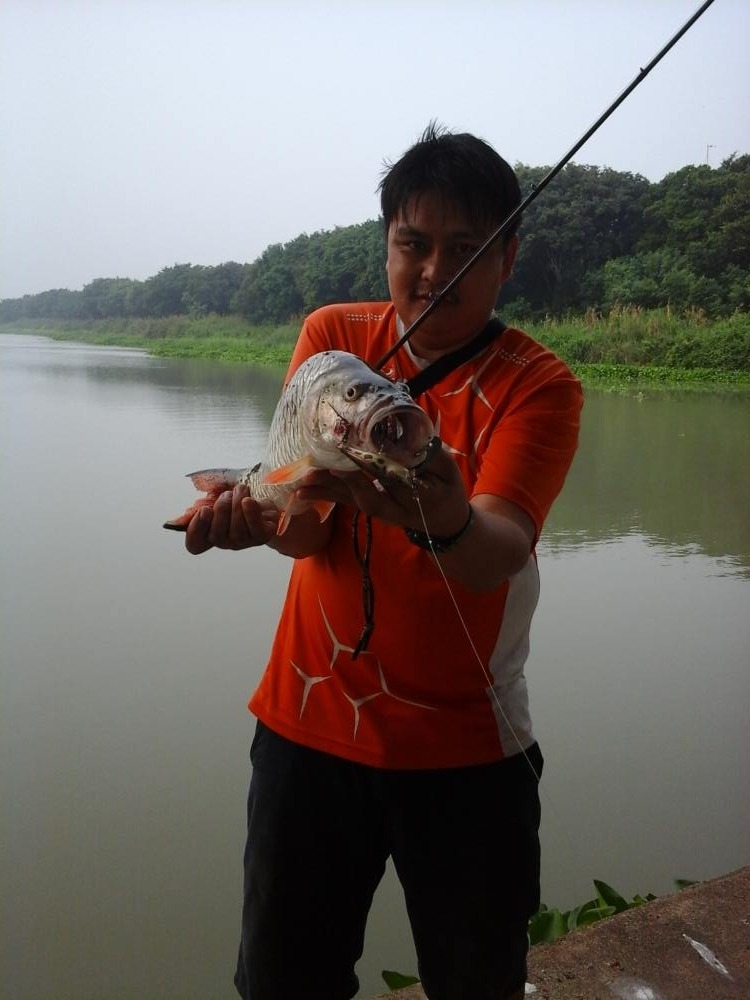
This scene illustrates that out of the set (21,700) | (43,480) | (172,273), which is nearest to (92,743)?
(21,700)

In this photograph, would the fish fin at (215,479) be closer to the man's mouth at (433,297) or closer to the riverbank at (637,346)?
the man's mouth at (433,297)

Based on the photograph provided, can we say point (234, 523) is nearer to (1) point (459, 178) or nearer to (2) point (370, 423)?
(2) point (370, 423)

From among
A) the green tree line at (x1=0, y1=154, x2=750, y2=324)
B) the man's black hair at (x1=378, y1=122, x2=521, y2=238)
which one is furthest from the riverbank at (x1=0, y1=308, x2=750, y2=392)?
the man's black hair at (x1=378, y1=122, x2=521, y2=238)

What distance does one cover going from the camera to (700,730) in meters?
3.15

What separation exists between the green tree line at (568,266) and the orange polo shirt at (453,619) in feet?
9.37

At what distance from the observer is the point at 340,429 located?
95 centimetres

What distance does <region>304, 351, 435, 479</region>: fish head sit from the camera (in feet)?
2.92

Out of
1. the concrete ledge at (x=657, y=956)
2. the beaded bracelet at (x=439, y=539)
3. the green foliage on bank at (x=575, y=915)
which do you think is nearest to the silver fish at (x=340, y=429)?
the beaded bracelet at (x=439, y=539)

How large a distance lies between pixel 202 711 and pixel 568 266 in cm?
690

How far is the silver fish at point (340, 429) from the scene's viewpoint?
893mm

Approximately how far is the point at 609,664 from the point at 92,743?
2.18 m

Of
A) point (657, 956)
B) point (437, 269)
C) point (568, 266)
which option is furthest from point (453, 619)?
point (568, 266)

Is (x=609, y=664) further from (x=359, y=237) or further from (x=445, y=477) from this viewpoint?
(x=359, y=237)

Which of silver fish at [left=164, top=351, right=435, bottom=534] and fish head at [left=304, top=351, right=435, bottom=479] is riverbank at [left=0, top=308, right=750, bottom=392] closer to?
silver fish at [left=164, top=351, right=435, bottom=534]
